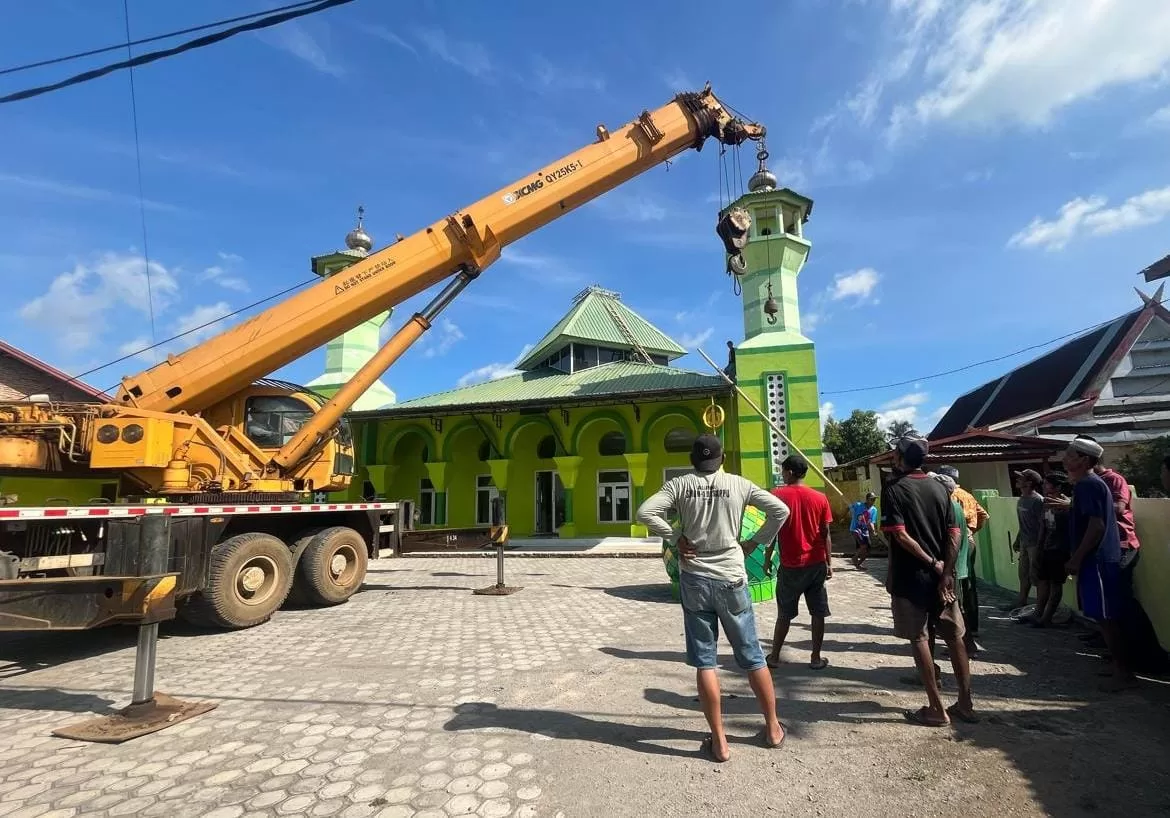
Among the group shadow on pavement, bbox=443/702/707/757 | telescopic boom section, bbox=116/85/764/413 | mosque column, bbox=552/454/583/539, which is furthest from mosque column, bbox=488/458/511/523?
shadow on pavement, bbox=443/702/707/757

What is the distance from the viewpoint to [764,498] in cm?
337

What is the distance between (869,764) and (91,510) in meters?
6.60

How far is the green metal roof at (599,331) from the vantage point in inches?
864

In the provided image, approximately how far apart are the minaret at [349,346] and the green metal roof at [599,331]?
566 cm

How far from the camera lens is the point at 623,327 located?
22938 millimetres

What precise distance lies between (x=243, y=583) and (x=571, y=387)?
12.9 m

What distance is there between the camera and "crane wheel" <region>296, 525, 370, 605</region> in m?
7.71

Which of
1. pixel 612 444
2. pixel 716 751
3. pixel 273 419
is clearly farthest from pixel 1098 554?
pixel 612 444

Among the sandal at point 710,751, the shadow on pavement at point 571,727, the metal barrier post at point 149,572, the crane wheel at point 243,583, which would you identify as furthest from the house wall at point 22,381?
the sandal at point 710,751

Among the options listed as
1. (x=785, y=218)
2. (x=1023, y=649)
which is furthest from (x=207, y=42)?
(x=785, y=218)

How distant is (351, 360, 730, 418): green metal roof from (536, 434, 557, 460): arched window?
5.72ft

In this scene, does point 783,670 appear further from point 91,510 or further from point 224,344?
point 224,344

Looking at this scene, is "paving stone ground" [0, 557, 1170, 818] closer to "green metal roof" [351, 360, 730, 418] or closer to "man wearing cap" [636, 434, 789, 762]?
"man wearing cap" [636, 434, 789, 762]

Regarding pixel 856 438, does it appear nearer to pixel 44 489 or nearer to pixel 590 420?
pixel 590 420
